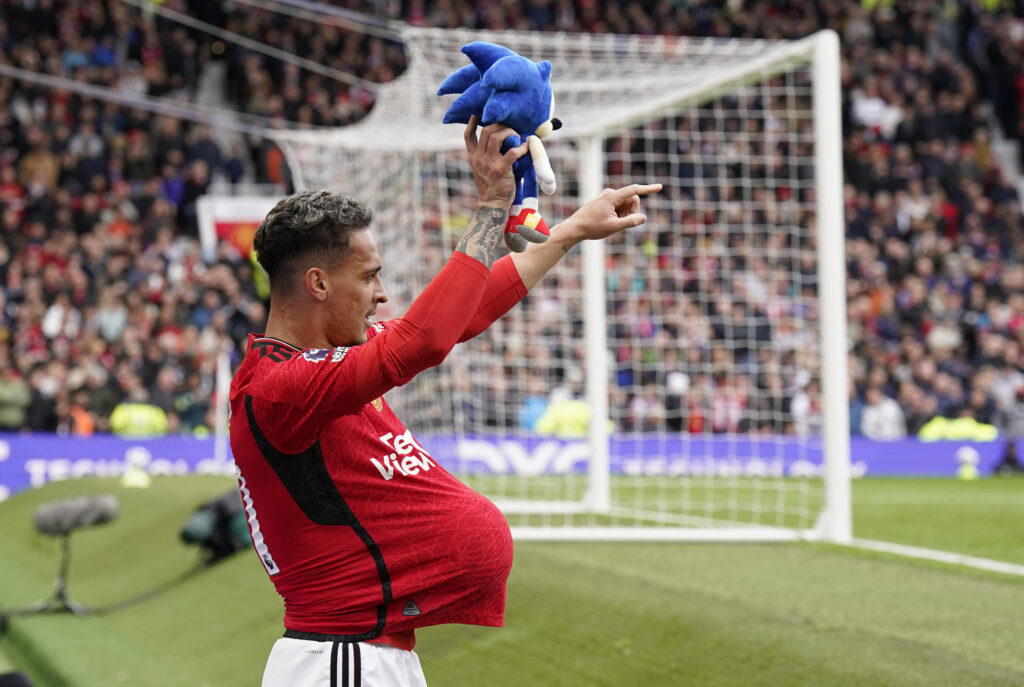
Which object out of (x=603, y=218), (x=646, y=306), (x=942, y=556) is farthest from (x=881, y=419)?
(x=603, y=218)

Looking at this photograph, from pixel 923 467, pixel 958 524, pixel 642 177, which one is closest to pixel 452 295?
pixel 958 524

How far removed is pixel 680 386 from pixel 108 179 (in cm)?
1112

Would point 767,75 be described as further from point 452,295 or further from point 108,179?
point 108,179

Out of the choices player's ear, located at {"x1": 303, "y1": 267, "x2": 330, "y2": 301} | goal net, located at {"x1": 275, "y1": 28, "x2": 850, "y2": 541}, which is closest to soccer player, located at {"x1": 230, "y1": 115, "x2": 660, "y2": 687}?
player's ear, located at {"x1": 303, "y1": 267, "x2": 330, "y2": 301}

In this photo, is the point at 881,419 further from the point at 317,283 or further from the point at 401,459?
the point at 317,283

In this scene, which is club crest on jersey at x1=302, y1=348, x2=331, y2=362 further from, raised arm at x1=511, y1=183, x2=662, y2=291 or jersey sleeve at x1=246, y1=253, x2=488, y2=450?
raised arm at x1=511, y1=183, x2=662, y2=291

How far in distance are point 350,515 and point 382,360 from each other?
42 centimetres

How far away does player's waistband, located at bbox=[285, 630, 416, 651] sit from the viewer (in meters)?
2.38

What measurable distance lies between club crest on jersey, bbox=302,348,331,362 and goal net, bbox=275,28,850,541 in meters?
4.76

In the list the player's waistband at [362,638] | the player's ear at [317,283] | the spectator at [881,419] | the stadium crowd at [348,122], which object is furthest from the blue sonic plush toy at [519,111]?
the spectator at [881,419]

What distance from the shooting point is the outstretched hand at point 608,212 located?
2447 mm

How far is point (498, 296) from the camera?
263 centimetres

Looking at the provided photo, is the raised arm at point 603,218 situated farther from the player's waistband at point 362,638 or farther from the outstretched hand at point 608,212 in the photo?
the player's waistband at point 362,638

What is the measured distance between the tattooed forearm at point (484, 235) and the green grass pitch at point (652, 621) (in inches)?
96.6
